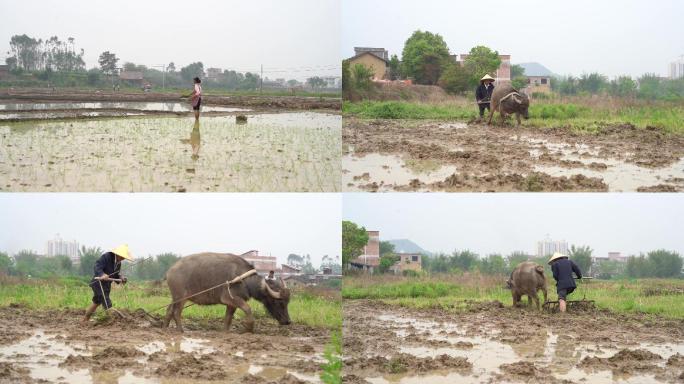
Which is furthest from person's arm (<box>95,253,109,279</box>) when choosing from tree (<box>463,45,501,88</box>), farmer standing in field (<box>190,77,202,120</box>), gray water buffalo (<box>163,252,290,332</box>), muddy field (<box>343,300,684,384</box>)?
tree (<box>463,45,501,88</box>)

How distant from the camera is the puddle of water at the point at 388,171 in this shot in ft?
31.6

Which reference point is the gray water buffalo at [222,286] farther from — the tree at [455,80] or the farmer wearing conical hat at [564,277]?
the tree at [455,80]

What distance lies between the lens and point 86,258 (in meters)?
12.6

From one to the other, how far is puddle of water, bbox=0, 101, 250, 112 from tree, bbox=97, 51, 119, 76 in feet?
11.2

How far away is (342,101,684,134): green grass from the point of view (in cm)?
1218

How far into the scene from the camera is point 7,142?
1150cm

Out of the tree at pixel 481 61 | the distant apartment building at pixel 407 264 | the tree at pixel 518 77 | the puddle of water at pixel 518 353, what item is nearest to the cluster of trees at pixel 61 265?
the distant apartment building at pixel 407 264

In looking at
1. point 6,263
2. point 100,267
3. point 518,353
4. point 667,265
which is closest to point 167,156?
point 100,267

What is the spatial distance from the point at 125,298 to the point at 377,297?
404 centimetres

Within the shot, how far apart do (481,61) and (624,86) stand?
3128 millimetres

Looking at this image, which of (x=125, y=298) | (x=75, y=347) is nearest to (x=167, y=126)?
(x=125, y=298)

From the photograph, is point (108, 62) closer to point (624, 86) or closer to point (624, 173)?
point (624, 86)

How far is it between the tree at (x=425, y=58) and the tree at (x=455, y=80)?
0.33 m

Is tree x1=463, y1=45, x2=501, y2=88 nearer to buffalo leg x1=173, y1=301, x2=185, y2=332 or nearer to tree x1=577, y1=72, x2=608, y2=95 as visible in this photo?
tree x1=577, y1=72, x2=608, y2=95
